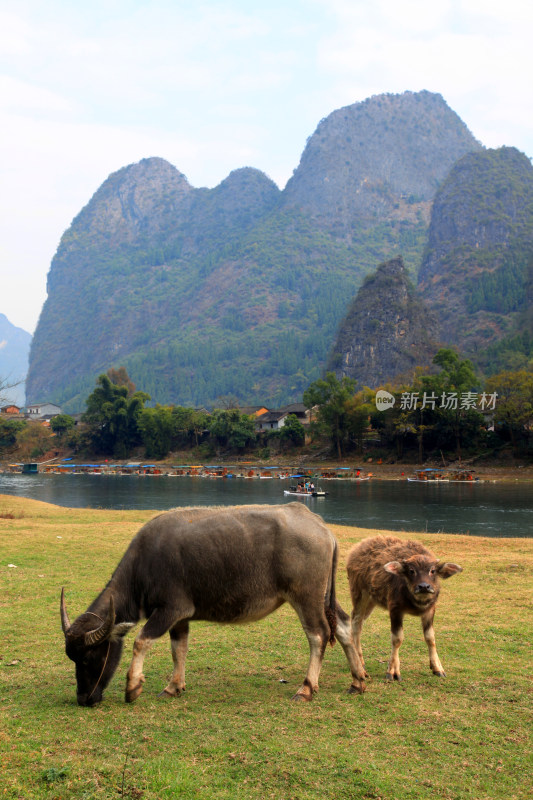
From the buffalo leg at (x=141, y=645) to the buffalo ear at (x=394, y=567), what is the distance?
7.62 feet

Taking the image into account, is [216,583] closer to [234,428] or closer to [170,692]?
[170,692]

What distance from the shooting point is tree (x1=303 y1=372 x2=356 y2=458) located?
7531cm

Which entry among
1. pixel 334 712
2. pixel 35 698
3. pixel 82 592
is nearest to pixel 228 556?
pixel 334 712

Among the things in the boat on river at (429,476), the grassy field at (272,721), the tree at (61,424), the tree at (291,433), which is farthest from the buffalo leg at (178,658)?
the tree at (61,424)

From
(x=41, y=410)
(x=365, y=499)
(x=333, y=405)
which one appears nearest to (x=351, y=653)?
(x=365, y=499)

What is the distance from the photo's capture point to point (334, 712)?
5.75m

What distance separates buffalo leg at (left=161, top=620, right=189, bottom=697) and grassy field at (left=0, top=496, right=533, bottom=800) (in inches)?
5.9

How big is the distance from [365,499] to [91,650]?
41.2m

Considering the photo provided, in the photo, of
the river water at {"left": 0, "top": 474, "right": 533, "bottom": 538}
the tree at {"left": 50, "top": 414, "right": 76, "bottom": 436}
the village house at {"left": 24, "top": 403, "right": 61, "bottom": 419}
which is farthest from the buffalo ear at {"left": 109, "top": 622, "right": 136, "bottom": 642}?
the village house at {"left": 24, "top": 403, "right": 61, "bottom": 419}

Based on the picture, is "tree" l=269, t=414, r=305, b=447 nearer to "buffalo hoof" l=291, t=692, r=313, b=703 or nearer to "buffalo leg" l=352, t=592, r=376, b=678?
"buffalo leg" l=352, t=592, r=376, b=678

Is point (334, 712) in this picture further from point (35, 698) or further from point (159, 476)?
point (159, 476)

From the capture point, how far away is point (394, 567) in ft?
22.5

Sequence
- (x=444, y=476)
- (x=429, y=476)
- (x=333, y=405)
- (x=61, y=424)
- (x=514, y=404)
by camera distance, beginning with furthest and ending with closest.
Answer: (x=61, y=424) < (x=333, y=405) < (x=429, y=476) < (x=514, y=404) < (x=444, y=476)

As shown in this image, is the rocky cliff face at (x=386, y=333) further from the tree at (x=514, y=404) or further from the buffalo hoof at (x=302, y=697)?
the buffalo hoof at (x=302, y=697)
